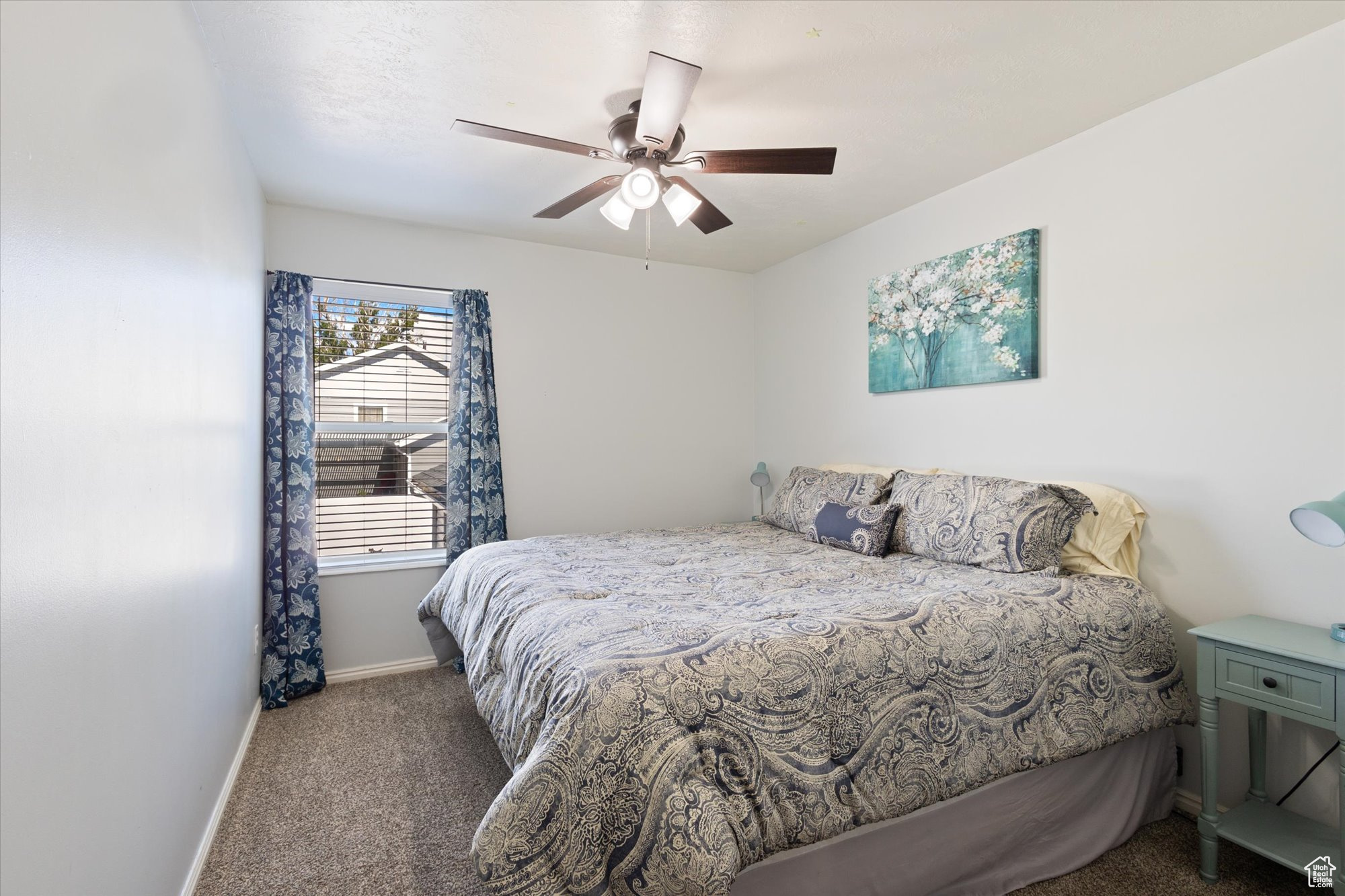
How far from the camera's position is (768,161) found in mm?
2154

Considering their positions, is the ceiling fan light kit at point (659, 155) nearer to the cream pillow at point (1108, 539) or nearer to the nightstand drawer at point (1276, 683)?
the cream pillow at point (1108, 539)

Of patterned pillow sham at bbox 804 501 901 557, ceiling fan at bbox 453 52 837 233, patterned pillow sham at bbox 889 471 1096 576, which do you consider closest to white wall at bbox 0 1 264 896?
ceiling fan at bbox 453 52 837 233

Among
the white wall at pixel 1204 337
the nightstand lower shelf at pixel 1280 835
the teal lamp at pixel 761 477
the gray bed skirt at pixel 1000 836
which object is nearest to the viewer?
the gray bed skirt at pixel 1000 836

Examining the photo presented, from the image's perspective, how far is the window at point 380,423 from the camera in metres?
3.59

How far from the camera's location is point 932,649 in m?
1.74

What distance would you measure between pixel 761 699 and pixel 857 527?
1584mm

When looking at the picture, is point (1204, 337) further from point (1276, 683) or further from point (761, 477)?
point (761, 477)

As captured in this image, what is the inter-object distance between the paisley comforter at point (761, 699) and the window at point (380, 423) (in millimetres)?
1526

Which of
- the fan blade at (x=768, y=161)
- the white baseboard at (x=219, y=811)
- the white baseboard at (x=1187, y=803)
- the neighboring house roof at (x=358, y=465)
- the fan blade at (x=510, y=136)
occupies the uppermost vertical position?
the fan blade at (x=510, y=136)

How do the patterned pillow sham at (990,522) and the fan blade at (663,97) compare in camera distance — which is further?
the patterned pillow sham at (990,522)

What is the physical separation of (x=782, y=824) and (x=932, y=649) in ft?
2.09

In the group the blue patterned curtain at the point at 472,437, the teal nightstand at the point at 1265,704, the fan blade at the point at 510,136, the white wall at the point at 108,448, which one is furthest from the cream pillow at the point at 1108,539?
the blue patterned curtain at the point at 472,437

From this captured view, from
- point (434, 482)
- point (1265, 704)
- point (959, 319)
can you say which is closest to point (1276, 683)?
point (1265, 704)

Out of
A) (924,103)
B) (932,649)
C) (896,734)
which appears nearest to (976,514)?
(932,649)
